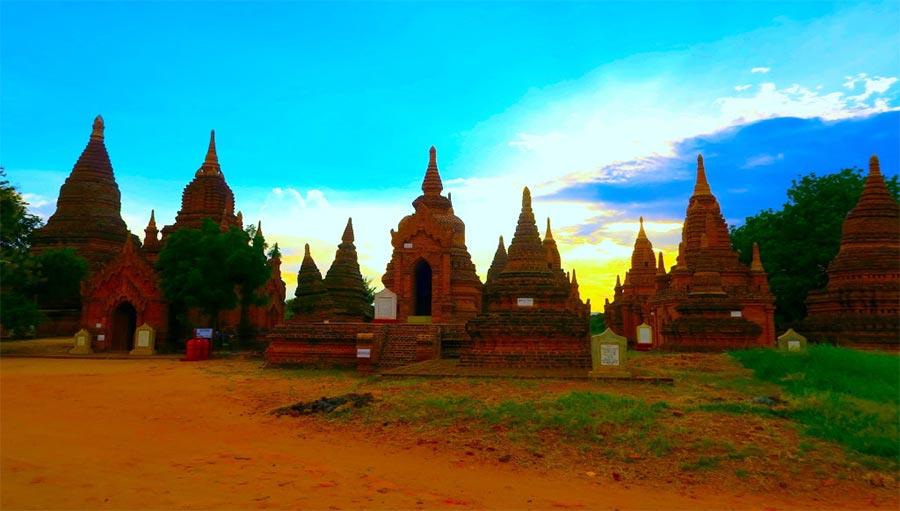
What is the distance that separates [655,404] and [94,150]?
4493 cm

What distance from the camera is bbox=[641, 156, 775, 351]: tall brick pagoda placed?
24984mm

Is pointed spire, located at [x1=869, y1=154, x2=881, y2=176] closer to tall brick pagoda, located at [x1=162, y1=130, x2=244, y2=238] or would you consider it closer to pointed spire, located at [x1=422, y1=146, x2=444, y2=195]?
pointed spire, located at [x1=422, y1=146, x2=444, y2=195]

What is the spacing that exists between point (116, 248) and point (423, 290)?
23557mm

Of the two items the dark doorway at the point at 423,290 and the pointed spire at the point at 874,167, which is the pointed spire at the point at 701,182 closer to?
the pointed spire at the point at 874,167

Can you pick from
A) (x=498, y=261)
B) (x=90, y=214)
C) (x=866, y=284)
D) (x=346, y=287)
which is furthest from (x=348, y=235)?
(x=866, y=284)

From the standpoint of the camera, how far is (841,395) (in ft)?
36.1

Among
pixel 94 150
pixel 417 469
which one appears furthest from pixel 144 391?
pixel 94 150

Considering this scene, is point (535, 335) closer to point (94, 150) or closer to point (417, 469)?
point (417, 469)

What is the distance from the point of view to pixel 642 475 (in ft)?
23.0

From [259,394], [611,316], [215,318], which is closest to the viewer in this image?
[259,394]

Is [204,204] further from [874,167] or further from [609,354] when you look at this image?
[874,167]

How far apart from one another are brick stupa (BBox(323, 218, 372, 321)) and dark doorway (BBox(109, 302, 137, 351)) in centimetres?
1123

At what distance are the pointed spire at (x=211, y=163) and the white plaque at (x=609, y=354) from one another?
3254cm

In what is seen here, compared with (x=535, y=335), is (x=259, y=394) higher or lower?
lower
